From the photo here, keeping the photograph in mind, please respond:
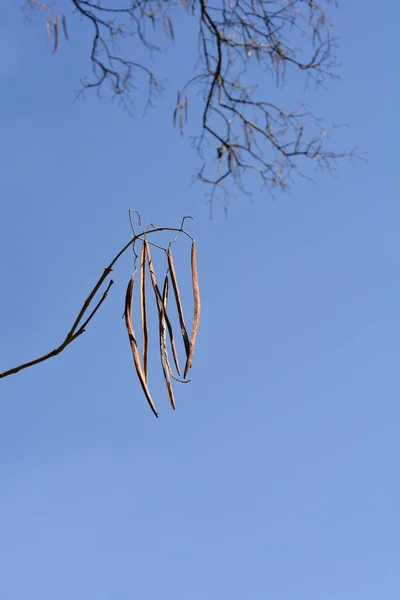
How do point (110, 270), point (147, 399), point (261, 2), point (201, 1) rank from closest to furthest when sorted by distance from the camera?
point (147, 399)
point (110, 270)
point (201, 1)
point (261, 2)

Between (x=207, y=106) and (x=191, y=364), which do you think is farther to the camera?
(x=207, y=106)

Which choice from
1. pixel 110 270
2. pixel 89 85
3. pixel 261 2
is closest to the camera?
pixel 110 270

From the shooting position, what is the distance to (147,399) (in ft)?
3.30

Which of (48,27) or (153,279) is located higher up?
(48,27)

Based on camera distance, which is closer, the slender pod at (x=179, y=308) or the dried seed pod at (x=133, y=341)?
the dried seed pod at (x=133, y=341)

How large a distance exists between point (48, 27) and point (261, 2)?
0.69 metres

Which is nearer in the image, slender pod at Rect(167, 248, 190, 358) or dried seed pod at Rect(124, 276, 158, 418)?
dried seed pod at Rect(124, 276, 158, 418)

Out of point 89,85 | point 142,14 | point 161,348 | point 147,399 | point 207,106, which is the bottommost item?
point 147,399

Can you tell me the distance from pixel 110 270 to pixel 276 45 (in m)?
1.71

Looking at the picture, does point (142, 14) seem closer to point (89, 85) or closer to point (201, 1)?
point (201, 1)

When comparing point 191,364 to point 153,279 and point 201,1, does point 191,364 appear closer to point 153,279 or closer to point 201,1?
point 153,279

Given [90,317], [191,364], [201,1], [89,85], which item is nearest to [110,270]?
[90,317]

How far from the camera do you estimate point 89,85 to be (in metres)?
2.88

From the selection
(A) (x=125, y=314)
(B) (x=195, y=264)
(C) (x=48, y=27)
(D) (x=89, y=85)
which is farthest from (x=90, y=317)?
(D) (x=89, y=85)
